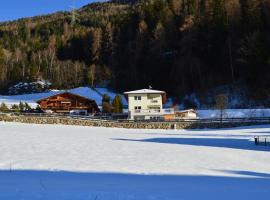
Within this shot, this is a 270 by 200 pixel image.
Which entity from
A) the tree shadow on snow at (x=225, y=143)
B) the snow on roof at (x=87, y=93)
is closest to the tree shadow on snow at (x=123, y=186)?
the tree shadow on snow at (x=225, y=143)

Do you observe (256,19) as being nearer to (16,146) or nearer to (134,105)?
(134,105)

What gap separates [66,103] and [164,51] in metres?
24.3

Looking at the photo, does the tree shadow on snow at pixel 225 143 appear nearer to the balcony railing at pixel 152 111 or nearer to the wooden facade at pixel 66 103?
the balcony railing at pixel 152 111

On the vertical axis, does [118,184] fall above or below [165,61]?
below

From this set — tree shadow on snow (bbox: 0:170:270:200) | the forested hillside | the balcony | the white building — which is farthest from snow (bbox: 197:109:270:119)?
tree shadow on snow (bbox: 0:170:270:200)

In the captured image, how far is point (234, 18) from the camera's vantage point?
66.3 metres

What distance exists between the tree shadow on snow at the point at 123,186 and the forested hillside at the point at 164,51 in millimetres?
47856

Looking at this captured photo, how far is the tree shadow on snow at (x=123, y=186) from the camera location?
8281 millimetres

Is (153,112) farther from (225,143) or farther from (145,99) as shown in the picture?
(225,143)

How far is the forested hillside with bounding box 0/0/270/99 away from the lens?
208ft

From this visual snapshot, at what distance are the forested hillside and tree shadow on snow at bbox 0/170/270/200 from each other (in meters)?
47.9

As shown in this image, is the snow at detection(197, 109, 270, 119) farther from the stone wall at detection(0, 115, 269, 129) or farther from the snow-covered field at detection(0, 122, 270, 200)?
the snow-covered field at detection(0, 122, 270, 200)

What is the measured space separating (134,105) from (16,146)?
4065 cm

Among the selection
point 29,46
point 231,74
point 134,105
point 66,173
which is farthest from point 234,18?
point 29,46
